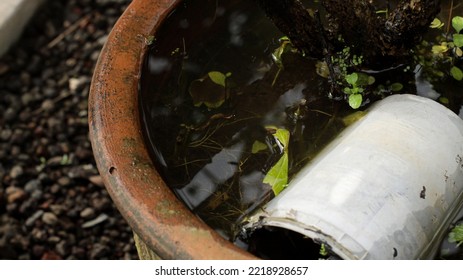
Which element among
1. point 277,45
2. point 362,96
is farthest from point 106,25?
point 362,96

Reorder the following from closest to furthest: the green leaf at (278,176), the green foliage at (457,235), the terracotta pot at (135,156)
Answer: the terracotta pot at (135,156)
the green foliage at (457,235)
the green leaf at (278,176)

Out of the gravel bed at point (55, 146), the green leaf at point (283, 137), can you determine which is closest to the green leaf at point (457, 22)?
the green leaf at point (283, 137)

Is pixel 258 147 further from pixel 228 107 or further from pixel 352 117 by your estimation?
pixel 352 117

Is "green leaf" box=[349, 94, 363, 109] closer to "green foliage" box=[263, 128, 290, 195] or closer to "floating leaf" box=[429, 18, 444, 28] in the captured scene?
"green foliage" box=[263, 128, 290, 195]

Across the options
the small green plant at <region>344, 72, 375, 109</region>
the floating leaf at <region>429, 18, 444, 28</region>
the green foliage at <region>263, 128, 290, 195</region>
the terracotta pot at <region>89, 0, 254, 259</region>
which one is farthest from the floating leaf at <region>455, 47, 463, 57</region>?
the terracotta pot at <region>89, 0, 254, 259</region>

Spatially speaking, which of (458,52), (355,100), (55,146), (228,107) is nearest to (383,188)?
(355,100)

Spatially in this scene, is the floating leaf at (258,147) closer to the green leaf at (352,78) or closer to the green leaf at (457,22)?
the green leaf at (352,78)
